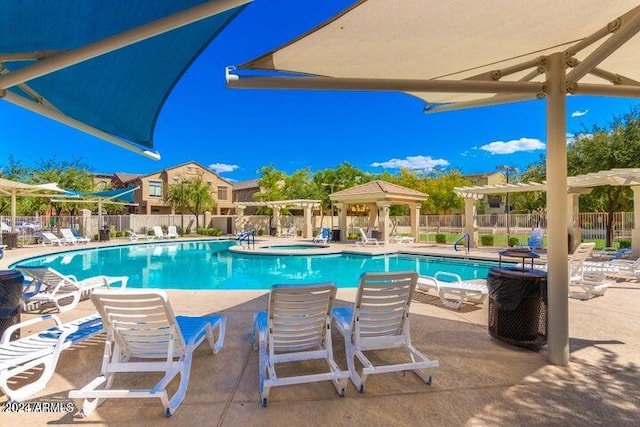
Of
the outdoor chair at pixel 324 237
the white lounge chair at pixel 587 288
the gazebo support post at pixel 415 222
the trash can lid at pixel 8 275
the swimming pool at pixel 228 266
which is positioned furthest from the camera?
the gazebo support post at pixel 415 222

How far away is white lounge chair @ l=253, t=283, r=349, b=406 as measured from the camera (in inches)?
113

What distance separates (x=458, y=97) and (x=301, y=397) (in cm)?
493

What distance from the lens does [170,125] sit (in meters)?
47.7

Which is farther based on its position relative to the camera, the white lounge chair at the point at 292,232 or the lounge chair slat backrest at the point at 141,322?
the white lounge chair at the point at 292,232

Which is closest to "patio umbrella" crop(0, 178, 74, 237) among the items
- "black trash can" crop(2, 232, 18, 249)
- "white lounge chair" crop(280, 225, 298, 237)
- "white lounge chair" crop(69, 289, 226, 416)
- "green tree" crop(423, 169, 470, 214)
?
"black trash can" crop(2, 232, 18, 249)

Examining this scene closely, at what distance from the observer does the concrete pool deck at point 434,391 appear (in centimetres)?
257

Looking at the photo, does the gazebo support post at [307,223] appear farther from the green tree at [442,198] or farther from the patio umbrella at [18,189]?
the green tree at [442,198]

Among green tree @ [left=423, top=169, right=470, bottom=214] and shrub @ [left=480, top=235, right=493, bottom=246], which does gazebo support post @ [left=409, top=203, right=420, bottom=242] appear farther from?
green tree @ [left=423, top=169, right=470, bottom=214]

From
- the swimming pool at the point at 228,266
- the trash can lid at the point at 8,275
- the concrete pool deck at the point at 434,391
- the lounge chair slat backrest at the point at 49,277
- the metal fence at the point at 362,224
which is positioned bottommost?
the swimming pool at the point at 228,266

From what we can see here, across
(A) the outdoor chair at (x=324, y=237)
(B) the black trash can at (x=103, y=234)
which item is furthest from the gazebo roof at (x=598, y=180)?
(B) the black trash can at (x=103, y=234)

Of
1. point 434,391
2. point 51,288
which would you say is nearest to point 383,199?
point 51,288

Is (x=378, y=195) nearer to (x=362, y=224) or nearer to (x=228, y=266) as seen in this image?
(x=362, y=224)

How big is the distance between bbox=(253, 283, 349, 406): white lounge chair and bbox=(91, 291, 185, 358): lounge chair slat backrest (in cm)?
78

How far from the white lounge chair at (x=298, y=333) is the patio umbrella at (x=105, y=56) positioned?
224cm
